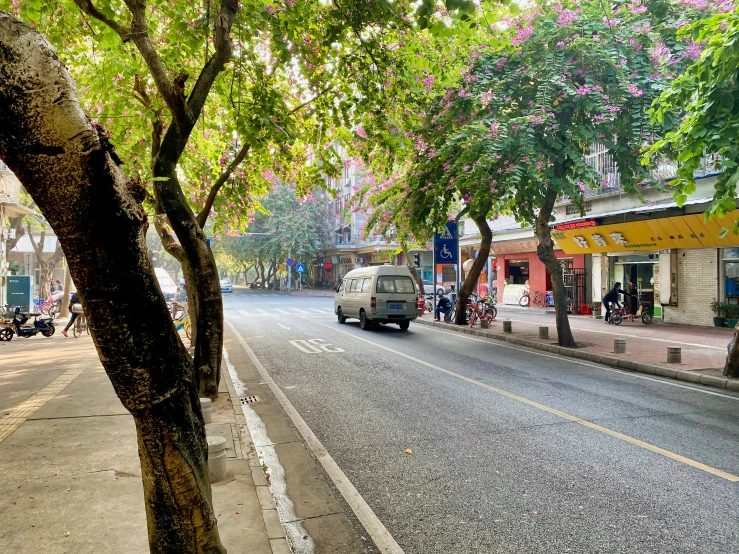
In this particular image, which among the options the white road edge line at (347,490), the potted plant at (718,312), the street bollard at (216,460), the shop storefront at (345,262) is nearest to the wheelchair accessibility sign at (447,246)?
the potted plant at (718,312)

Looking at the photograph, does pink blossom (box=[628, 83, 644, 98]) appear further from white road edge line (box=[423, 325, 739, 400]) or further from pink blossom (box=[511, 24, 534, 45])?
white road edge line (box=[423, 325, 739, 400])

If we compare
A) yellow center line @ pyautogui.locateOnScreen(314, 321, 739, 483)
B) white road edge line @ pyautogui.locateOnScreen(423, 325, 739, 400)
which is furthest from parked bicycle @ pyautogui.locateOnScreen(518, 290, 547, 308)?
yellow center line @ pyautogui.locateOnScreen(314, 321, 739, 483)

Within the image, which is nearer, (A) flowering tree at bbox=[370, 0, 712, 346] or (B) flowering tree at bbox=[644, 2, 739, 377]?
(B) flowering tree at bbox=[644, 2, 739, 377]

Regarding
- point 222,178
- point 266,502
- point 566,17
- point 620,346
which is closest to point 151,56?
point 222,178

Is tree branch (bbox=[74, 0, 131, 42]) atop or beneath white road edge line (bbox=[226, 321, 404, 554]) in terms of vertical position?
atop

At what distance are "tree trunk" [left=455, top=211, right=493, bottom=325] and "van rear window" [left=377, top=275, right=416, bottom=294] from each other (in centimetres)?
251

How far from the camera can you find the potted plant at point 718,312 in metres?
17.5

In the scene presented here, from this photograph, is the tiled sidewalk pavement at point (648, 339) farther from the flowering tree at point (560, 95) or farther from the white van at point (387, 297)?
the flowering tree at point (560, 95)

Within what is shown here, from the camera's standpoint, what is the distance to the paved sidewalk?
3.56m

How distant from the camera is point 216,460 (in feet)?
15.0

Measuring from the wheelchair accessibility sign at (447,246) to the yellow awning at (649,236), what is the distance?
19.1 ft

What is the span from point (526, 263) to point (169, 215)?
25.2m

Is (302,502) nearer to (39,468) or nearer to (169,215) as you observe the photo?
(39,468)

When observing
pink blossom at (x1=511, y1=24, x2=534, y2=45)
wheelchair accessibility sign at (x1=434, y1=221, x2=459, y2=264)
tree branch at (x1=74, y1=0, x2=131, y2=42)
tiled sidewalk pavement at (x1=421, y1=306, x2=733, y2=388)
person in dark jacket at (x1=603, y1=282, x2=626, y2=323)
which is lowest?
tiled sidewalk pavement at (x1=421, y1=306, x2=733, y2=388)
